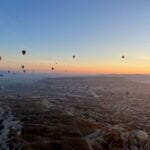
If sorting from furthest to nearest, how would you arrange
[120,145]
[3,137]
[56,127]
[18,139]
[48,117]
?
[48,117] < [56,127] < [3,137] < [18,139] < [120,145]

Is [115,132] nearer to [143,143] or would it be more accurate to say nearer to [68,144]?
[143,143]

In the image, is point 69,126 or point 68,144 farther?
point 69,126

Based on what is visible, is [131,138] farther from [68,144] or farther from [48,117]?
[48,117]

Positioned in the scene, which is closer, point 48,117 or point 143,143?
point 143,143

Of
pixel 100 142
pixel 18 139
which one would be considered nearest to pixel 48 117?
pixel 18 139

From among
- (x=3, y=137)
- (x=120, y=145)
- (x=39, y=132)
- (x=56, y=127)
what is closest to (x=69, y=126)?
(x=56, y=127)

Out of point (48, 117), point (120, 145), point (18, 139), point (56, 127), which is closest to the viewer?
point (120, 145)

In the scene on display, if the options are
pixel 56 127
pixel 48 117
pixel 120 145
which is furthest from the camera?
pixel 48 117

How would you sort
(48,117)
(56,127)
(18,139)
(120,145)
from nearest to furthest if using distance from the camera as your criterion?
(120,145) → (18,139) → (56,127) → (48,117)

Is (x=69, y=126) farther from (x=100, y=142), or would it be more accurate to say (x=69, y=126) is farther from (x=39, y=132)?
(x=100, y=142)
